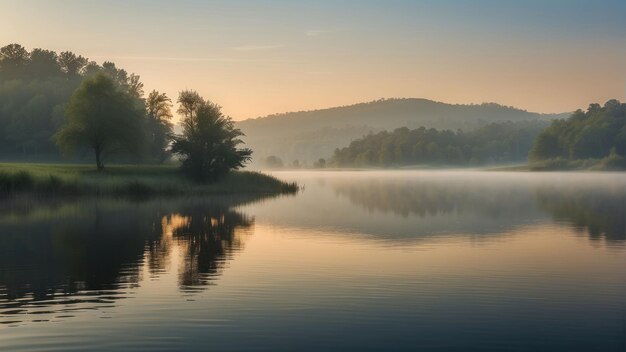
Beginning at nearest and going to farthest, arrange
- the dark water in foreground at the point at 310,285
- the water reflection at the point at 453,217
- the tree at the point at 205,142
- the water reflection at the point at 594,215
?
the dark water in foreground at the point at 310,285 → the water reflection at the point at 594,215 → the water reflection at the point at 453,217 → the tree at the point at 205,142

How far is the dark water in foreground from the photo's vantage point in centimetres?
1781

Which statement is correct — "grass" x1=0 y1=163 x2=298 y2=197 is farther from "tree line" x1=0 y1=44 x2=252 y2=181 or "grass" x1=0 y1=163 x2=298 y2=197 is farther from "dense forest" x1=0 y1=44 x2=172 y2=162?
"dense forest" x1=0 y1=44 x2=172 y2=162

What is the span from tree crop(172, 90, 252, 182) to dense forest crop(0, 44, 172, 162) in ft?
28.2

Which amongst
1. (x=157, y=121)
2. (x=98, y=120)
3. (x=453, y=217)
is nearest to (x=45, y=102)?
(x=157, y=121)

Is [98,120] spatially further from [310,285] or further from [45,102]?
[310,285]

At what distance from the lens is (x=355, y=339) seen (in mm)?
17609

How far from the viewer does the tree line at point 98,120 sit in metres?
94.2

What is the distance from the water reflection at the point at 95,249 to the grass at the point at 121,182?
5212mm

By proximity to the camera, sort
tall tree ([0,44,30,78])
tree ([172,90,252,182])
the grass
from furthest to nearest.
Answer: tall tree ([0,44,30,78]) → tree ([172,90,252,182]) → the grass

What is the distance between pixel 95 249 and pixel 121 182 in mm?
46456

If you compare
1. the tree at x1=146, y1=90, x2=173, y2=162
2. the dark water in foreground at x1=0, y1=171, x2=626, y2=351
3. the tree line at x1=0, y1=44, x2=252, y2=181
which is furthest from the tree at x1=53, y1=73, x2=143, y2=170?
the dark water in foreground at x1=0, y1=171, x2=626, y2=351

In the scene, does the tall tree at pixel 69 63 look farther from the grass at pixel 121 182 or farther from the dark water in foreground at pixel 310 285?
the dark water in foreground at pixel 310 285

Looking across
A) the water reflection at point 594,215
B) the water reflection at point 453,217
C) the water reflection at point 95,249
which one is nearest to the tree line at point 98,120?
the water reflection at point 453,217

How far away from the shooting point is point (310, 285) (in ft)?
81.4
